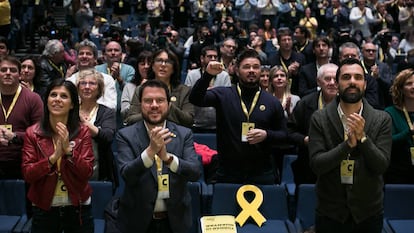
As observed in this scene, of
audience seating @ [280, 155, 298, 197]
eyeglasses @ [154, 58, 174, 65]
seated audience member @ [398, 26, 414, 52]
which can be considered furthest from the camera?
seated audience member @ [398, 26, 414, 52]

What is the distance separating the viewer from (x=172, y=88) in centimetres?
420

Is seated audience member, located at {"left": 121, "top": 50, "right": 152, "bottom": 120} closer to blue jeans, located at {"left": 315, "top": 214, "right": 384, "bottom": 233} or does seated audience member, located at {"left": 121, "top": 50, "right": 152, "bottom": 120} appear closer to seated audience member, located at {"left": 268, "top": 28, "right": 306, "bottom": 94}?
seated audience member, located at {"left": 268, "top": 28, "right": 306, "bottom": 94}

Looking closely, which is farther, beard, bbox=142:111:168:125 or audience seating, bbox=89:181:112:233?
audience seating, bbox=89:181:112:233

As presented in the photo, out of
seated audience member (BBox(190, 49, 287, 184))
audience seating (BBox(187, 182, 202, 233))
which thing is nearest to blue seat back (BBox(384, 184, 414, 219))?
seated audience member (BBox(190, 49, 287, 184))

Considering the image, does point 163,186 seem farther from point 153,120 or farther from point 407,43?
point 407,43

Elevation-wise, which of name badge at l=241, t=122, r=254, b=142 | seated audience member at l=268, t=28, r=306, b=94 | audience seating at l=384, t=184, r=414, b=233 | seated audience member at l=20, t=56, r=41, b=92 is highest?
seated audience member at l=268, t=28, r=306, b=94

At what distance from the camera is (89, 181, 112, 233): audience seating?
363cm

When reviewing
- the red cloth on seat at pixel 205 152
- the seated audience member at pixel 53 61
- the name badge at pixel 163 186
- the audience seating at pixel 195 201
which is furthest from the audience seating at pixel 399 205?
the seated audience member at pixel 53 61

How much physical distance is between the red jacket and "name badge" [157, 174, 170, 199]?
0.41m

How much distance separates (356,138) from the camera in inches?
104

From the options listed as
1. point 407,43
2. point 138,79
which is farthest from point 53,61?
point 407,43

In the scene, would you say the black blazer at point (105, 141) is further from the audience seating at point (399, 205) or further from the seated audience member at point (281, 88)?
the audience seating at point (399, 205)

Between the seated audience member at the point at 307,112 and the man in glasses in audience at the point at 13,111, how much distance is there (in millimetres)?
1744

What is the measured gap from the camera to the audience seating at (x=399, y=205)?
11.9 feet
